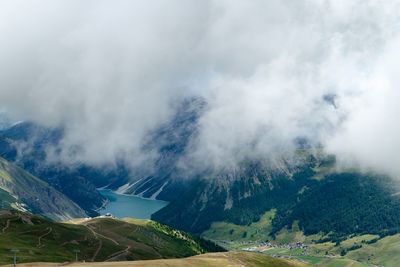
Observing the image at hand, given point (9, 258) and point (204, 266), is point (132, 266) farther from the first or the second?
point (9, 258)

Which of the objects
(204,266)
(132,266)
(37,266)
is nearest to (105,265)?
(132,266)

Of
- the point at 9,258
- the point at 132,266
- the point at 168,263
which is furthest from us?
the point at 9,258

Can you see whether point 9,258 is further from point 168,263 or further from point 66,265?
point 168,263

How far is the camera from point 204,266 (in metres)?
199

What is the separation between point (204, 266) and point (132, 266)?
133ft

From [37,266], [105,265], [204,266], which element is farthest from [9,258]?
[204,266]

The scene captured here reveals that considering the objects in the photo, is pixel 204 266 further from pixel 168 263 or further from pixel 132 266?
pixel 132 266

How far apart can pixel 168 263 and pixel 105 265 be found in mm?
26114

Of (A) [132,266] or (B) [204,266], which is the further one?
(B) [204,266]

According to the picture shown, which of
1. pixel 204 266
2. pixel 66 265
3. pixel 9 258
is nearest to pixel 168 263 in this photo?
pixel 204 266

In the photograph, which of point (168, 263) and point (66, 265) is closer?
point (66, 265)

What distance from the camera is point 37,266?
6693 inches

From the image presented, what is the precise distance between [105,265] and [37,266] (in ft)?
75.6

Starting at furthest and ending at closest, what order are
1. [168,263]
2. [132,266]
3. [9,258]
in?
[9,258]
[168,263]
[132,266]
